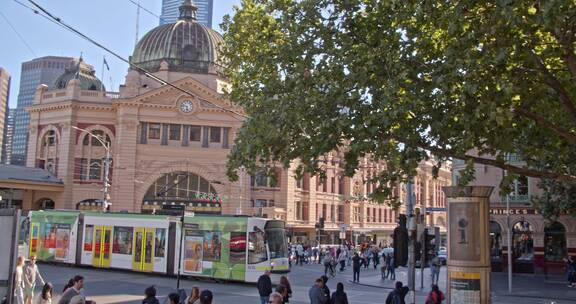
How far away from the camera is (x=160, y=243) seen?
91.4 ft

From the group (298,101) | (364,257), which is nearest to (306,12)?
(298,101)

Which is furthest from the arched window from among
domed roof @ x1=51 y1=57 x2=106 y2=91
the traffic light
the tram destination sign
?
domed roof @ x1=51 y1=57 x2=106 y2=91

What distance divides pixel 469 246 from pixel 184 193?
46392 millimetres

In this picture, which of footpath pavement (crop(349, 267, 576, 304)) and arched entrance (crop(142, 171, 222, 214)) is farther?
arched entrance (crop(142, 171, 222, 214))

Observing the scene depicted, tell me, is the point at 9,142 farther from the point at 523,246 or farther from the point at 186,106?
the point at 523,246

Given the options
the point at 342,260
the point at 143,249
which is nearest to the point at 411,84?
the point at 143,249

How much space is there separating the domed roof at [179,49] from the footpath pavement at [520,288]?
34.8m

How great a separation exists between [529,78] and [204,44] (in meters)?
56.9

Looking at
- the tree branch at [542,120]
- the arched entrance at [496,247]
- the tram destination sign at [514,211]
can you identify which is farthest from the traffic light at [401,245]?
the arched entrance at [496,247]

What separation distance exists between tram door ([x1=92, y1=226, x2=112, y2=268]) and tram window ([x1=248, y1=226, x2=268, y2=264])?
320 inches

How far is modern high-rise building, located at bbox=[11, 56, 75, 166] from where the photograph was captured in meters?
85.2

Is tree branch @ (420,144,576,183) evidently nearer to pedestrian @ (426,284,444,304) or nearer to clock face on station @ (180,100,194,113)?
pedestrian @ (426,284,444,304)

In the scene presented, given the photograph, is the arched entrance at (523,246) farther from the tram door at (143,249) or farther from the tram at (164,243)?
the tram door at (143,249)

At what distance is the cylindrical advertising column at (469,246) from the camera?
14.2 meters
